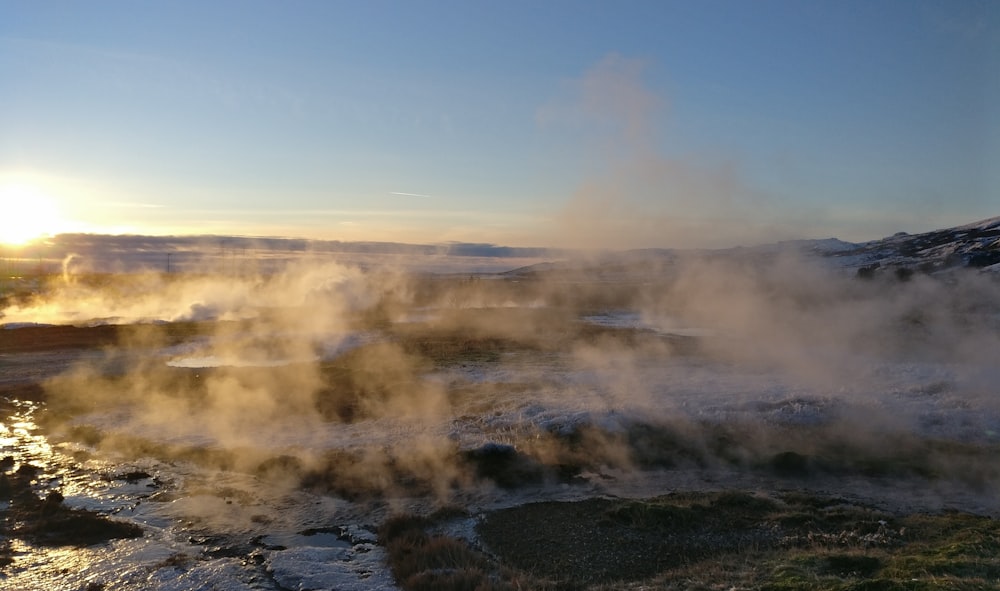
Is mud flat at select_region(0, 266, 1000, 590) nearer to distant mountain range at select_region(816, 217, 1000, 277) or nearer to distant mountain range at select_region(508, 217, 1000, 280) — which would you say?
distant mountain range at select_region(508, 217, 1000, 280)

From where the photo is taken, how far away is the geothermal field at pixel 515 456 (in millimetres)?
8945

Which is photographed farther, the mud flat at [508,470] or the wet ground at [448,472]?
the wet ground at [448,472]

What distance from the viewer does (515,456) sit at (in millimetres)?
13867

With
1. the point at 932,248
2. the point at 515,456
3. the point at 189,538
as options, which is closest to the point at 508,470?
the point at 515,456

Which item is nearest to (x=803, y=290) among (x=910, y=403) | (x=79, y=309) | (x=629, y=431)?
(x=910, y=403)

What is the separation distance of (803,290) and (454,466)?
1106 inches

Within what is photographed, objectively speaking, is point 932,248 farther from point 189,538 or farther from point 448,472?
point 189,538

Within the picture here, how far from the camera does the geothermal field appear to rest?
8.95 metres

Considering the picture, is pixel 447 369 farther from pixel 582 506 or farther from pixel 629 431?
pixel 582 506

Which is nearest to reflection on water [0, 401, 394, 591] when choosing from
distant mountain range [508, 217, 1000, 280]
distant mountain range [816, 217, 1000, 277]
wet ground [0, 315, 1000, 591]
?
wet ground [0, 315, 1000, 591]

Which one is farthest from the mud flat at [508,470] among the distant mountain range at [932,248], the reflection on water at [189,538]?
the distant mountain range at [932,248]

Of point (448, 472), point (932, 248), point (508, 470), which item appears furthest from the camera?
point (932, 248)

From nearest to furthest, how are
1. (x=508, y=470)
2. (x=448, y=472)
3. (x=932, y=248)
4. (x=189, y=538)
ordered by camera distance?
(x=189, y=538) < (x=448, y=472) < (x=508, y=470) < (x=932, y=248)

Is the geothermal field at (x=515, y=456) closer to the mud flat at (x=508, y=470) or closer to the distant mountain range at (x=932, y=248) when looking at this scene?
the mud flat at (x=508, y=470)
